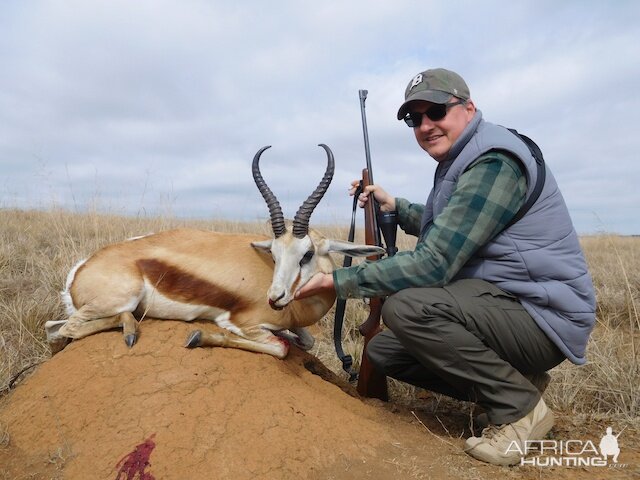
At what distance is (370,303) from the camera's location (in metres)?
4.43

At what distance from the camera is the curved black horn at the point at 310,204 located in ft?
14.3

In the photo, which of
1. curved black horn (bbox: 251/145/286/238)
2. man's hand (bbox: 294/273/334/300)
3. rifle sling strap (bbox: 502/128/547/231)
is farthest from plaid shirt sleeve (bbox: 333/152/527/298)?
curved black horn (bbox: 251/145/286/238)

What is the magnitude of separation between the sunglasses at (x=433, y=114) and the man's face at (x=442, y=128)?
2 centimetres

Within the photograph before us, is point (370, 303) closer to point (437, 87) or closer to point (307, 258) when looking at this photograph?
point (307, 258)

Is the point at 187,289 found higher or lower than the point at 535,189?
lower

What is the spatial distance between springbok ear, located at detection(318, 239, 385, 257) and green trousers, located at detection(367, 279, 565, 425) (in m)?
0.93

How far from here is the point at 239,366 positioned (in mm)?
3734

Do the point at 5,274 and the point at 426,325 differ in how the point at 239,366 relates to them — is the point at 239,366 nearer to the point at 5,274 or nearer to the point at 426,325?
the point at 426,325

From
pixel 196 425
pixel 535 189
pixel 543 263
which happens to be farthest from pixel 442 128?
pixel 196 425

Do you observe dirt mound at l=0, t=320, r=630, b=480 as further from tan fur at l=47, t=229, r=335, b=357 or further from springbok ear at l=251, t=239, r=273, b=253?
springbok ear at l=251, t=239, r=273, b=253

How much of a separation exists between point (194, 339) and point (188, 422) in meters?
0.79

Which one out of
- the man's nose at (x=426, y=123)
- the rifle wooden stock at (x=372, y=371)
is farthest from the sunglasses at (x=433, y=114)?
the rifle wooden stock at (x=372, y=371)

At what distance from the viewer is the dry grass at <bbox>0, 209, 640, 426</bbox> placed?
4.39 m

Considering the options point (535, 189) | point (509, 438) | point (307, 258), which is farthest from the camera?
point (307, 258)
